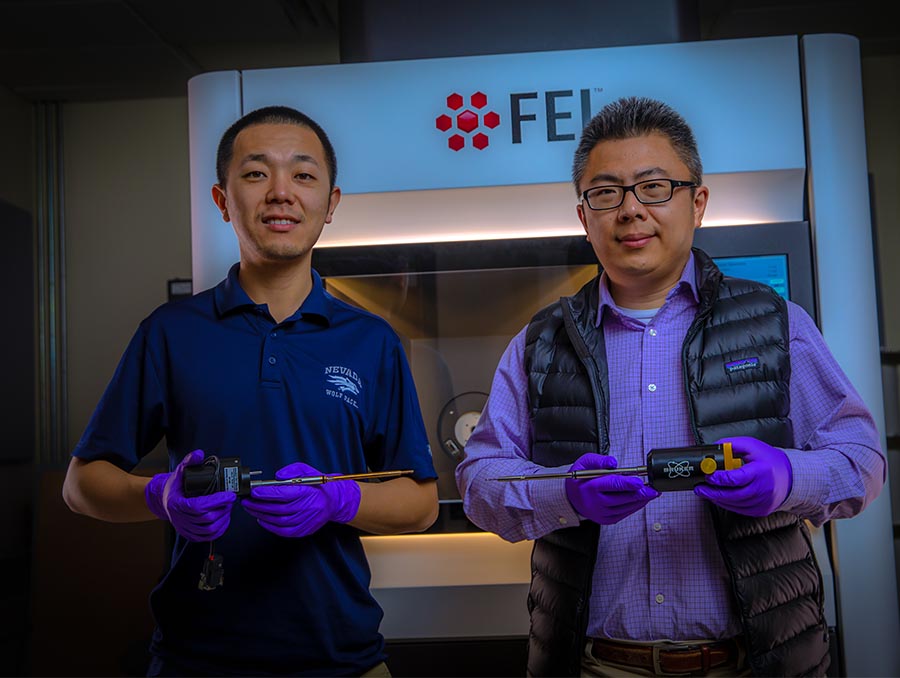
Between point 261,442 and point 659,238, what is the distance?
77 cm

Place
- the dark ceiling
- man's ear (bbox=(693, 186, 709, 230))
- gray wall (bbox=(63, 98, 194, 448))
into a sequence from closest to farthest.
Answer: man's ear (bbox=(693, 186, 709, 230))
the dark ceiling
gray wall (bbox=(63, 98, 194, 448))

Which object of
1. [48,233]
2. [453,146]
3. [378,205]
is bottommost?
[378,205]

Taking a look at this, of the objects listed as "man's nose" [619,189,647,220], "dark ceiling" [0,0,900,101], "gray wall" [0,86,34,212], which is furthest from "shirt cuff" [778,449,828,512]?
"gray wall" [0,86,34,212]

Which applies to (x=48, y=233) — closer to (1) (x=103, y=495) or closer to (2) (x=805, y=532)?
(1) (x=103, y=495)

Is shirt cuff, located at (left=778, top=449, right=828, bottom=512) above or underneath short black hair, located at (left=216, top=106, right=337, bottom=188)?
underneath

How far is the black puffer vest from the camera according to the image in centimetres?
143

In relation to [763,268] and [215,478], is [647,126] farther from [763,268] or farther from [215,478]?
[215,478]

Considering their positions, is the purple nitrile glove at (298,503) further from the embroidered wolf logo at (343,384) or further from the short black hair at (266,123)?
the short black hair at (266,123)

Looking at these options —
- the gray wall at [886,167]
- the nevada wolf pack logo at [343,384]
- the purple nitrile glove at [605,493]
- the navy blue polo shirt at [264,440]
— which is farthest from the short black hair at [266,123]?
the gray wall at [886,167]

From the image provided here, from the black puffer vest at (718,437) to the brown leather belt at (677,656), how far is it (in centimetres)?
5

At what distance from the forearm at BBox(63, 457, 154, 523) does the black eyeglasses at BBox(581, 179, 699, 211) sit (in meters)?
0.92

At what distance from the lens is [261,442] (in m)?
1.47

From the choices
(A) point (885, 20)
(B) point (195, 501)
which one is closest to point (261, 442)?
(B) point (195, 501)

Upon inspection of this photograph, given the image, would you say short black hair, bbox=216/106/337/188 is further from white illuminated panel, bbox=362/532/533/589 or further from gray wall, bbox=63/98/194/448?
gray wall, bbox=63/98/194/448
